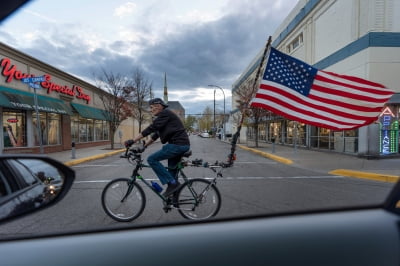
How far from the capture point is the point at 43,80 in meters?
9.36

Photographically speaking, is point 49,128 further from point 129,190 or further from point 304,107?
point 304,107

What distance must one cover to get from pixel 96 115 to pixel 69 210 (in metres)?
20.0

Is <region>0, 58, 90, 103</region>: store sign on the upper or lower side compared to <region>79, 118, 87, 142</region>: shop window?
upper

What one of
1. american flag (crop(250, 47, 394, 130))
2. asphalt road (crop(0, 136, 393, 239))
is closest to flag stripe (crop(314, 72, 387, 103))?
american flag (crop(250, 47, 394, 130))

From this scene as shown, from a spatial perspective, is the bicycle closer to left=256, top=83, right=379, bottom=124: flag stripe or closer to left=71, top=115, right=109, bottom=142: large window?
left=256, top=83, right=379, bottom=124: flag stripe

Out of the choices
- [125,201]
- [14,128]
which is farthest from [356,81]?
[14,128]

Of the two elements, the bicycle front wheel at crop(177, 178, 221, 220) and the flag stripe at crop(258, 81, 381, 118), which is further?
the flag stripe at crop(258, 81, 381, 118)

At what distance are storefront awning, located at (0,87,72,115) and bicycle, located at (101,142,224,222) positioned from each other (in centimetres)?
1100

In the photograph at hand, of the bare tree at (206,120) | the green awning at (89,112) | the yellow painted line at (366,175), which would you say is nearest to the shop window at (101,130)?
the green awning at (89,112)

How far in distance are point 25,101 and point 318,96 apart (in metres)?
14.4

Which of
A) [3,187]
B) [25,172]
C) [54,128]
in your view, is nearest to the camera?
[3,187]

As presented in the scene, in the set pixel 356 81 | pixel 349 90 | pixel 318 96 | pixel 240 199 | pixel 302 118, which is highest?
pixel 356 81

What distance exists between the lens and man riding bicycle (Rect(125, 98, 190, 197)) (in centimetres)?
378

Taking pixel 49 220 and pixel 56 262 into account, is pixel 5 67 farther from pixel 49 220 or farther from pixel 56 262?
pixel 56 262
